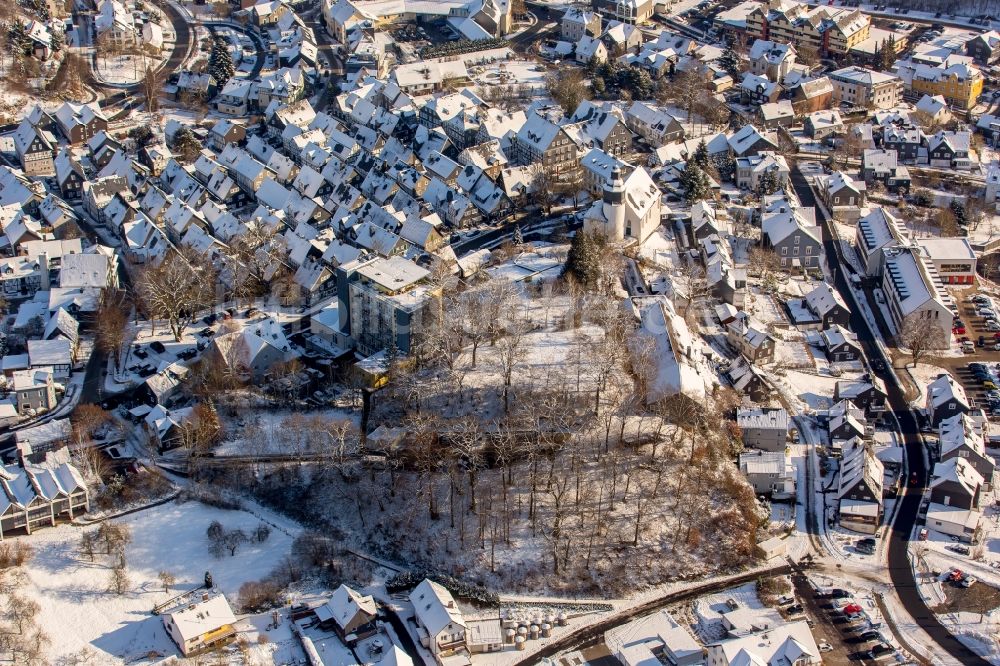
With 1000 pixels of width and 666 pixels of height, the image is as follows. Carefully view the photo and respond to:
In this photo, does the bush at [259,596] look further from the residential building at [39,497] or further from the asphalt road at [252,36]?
the asphalt road at [252,36]

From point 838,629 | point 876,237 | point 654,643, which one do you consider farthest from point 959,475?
Result: point 876,237

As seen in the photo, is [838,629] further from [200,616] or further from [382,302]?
[382,302]

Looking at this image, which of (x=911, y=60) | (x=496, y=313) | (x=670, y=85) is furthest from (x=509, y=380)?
(x=911, y=60)

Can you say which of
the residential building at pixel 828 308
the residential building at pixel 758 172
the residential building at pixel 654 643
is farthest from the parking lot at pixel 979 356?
the residential building at pixel 654 643

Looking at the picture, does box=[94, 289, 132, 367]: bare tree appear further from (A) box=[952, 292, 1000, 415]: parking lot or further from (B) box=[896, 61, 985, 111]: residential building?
(B) box=[896, 61, 985, 111]: residential building

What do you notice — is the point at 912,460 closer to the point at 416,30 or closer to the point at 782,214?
the point at 782,214

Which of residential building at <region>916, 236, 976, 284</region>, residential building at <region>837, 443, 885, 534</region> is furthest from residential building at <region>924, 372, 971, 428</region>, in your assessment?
residential building at <region>916, 236, 976, 284</region>
